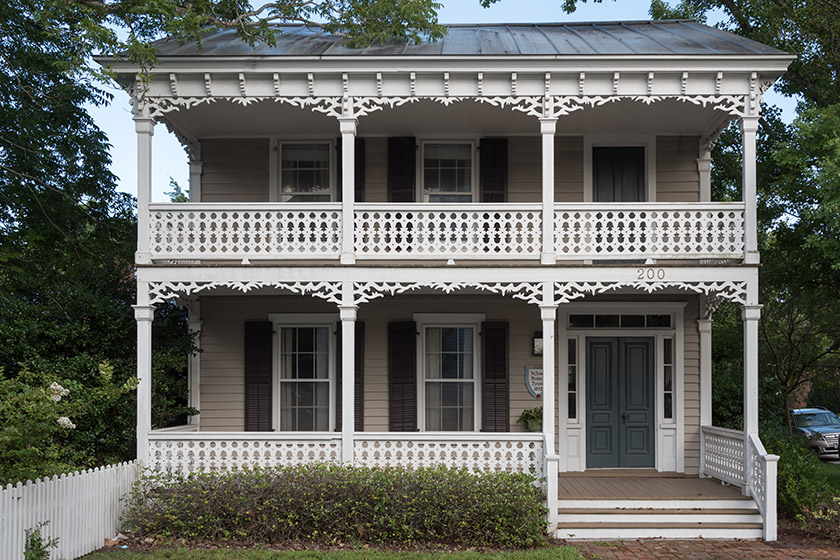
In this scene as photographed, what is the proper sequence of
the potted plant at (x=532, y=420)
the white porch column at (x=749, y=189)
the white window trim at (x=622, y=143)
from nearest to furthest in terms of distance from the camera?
the white porch column at (x=749, y=189) → the potted plant at (x=532, y=420) → the white window trim at (x=622, y=143)

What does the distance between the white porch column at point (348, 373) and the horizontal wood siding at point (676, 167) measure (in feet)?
18.9

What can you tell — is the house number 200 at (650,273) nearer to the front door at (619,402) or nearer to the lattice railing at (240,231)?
the front door at (619,402)

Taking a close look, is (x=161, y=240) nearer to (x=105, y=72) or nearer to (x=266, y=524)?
(x=105, y=72)

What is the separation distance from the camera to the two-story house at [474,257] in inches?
Result: 420

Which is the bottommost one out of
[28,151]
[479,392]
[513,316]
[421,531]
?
[421,531]

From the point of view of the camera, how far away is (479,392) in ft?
42.1

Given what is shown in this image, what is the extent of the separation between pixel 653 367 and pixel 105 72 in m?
9.50

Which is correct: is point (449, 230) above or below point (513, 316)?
above

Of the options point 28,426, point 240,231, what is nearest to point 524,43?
point 240,231

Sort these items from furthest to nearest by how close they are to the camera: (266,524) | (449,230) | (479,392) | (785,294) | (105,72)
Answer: (785,294) → (479,392) → (449,230) → (105,72) → (266,524)

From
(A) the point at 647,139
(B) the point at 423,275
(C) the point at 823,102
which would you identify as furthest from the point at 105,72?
(C) the point at 823,102

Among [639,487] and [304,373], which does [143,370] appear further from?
[639,487]

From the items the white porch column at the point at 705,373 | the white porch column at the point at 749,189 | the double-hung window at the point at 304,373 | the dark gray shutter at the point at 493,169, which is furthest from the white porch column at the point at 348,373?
the white porch column at the point at 705,373

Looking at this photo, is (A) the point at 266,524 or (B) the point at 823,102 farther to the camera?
(B) the point at 823,102
